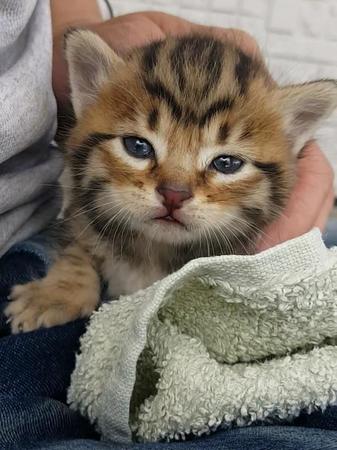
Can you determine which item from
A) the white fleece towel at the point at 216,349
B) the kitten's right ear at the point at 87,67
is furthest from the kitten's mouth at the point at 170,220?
the kitten's right ear at the point at 87,67

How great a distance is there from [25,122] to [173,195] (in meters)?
0.22

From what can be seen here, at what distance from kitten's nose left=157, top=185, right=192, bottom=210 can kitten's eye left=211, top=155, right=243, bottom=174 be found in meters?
0.08

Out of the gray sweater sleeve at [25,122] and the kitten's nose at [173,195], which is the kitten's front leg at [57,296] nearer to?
the gray sweater sleeve at [25,122]

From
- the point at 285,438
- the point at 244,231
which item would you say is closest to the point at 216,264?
the point at 285,438

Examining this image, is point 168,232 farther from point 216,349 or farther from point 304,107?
point 304,107

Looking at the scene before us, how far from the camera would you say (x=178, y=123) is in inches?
34.6

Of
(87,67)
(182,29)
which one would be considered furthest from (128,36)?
(87,67)

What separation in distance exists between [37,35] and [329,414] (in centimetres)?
64

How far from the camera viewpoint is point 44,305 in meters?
0.85

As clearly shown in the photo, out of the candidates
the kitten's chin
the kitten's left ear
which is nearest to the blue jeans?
the kitten's chin

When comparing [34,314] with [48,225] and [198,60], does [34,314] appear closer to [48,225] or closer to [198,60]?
[48,225]

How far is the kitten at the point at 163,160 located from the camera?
854mm

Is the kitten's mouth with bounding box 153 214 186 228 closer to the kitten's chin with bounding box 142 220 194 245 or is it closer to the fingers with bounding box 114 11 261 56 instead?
the kitten's chin with bounding box 142 220 194 245

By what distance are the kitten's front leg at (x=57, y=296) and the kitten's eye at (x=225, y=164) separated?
0.81 ft
